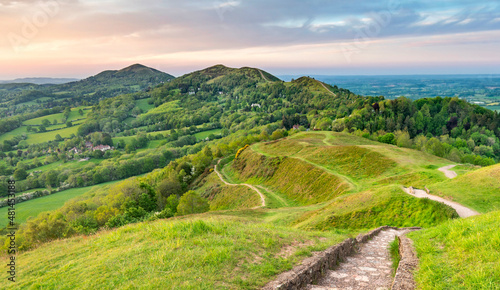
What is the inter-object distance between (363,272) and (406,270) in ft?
6.15

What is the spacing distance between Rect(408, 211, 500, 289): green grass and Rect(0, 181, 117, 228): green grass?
117 meters

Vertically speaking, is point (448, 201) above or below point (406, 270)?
below

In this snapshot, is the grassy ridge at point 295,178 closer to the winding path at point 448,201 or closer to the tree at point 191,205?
the winding path at point 448,201

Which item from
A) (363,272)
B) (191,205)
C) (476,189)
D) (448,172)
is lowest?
(191,205)

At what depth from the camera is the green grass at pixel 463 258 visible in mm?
7349

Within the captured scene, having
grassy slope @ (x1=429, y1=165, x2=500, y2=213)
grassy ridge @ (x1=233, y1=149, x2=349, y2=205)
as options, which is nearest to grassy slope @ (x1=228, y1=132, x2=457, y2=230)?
grassy ridge @ (x1=233, y1=149, x2=349, y2=205)

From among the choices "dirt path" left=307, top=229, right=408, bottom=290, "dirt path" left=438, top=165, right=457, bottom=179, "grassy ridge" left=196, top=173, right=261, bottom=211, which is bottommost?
"grassy ridge" left=196, top=173, right=261, bottom=211

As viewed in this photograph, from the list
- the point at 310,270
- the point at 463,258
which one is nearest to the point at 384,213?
the point at 463,258

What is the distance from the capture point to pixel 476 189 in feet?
81.6

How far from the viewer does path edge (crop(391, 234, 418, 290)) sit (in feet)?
26.8

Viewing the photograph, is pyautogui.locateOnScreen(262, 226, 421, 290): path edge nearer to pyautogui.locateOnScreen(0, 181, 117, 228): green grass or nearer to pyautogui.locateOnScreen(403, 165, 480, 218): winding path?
pyautogui.locateOnScreen(403, 165, 480, 218): winding path

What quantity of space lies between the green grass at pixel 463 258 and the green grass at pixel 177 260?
14.1 feet

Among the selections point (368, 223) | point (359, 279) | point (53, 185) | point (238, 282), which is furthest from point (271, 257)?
point (53, 185)

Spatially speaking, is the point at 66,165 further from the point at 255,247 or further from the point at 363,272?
the point at 363,272
